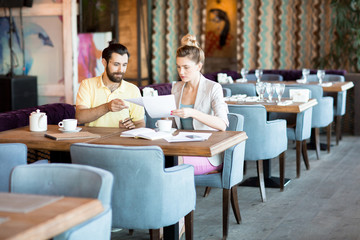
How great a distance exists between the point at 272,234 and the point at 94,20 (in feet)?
23.9

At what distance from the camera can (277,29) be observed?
10.5 metres

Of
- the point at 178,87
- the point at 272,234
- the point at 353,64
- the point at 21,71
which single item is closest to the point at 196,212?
the point at 272,234

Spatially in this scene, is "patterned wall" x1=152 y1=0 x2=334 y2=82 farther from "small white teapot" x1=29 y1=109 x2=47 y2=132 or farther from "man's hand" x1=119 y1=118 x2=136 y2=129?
"small white teapot" x1=29 y1=109 x2=47 y2=132

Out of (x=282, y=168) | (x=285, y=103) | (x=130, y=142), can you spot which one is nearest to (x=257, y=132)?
(x=282, y=168)

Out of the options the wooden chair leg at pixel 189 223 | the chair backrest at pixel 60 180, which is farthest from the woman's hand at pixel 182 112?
the chair backrest at pixel 60 180

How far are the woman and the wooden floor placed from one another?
0.55 m

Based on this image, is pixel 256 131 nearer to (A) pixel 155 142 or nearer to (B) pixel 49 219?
(A) pixel 155 142

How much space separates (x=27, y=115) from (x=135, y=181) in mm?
1669

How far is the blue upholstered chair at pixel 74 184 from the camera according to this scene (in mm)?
1981

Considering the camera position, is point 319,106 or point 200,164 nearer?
point 200,164

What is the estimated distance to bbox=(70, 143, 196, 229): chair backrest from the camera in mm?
2672

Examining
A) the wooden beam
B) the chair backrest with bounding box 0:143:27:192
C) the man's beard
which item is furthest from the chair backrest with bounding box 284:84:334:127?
the chair backrest with bounding box 0:143:27:192

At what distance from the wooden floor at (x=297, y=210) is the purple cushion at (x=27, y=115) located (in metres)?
1.04

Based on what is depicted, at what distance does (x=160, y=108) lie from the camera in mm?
3479
